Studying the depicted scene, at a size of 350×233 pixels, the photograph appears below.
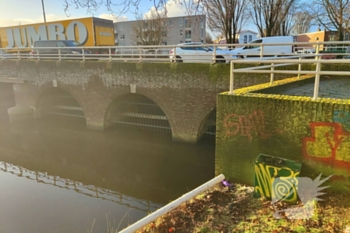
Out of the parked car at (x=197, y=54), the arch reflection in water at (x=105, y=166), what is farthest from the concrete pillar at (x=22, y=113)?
the parked car at (x=197, y=54)

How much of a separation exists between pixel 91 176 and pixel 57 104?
10602 millimetres

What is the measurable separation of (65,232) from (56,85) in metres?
11.5

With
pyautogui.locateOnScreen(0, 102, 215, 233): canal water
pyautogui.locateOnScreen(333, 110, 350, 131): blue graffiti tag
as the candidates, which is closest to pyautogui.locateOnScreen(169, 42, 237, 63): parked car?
pyautogui.locateOnScreen(0, 102, 215, 233): canal water

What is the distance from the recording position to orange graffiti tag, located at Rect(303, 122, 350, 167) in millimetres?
3979

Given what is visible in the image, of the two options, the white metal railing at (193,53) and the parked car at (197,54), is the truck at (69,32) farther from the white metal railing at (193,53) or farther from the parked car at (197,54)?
the parked car at (197,54)

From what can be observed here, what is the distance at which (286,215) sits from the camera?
3893mm

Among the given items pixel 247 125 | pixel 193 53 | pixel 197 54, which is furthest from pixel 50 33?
pixel 247 125

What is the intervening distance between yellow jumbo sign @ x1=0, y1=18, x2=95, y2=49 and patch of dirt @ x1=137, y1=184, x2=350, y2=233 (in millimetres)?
19954

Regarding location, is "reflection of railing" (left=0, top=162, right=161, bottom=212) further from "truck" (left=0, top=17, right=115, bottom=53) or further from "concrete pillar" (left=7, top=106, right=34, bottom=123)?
"truck" (left=0, top=17, right=115, bottom=53)

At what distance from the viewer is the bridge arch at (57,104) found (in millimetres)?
17763

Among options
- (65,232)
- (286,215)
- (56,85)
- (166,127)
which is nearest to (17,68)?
(56,85)

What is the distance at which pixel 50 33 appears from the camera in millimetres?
23594

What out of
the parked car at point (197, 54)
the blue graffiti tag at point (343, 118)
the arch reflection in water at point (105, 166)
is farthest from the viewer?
the parked car at point (197, 54)

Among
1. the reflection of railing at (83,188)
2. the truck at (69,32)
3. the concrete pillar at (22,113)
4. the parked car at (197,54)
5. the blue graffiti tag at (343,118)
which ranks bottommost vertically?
the reflection of railing at (83,188)
